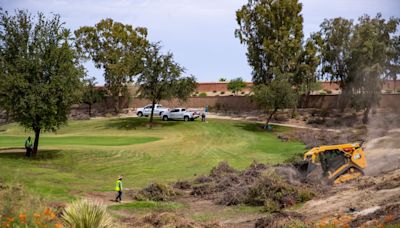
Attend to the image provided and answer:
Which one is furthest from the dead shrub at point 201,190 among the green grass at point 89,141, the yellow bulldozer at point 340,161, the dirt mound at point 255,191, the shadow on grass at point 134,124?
the shadow on grass at point 134,124

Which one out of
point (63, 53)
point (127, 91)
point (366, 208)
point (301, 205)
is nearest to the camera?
point (366, 208)

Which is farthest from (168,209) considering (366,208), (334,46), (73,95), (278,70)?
(334,46)

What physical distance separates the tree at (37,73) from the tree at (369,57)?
41.7 metres

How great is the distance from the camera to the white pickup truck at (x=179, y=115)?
67500 mm

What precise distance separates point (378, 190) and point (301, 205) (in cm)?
325

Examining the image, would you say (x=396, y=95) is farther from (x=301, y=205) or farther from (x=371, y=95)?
(x=301, y=205)

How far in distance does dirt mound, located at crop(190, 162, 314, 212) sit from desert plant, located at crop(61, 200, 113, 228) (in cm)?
1108

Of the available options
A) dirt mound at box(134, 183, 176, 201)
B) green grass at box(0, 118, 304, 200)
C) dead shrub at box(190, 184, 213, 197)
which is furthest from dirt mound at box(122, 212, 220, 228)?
dead shrub at box(190, 184, 213, 197)

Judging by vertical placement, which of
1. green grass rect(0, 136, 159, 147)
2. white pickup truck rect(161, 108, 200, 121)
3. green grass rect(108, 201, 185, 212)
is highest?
white pickup truck rect(161, 108, 200, 121)

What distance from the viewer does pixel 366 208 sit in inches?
695

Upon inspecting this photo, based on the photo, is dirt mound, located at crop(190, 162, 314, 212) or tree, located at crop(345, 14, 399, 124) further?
tree, located at crop(345, 14, 399, 124)

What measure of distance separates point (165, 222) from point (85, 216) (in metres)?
6.21

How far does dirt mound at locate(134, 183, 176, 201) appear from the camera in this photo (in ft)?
80.8

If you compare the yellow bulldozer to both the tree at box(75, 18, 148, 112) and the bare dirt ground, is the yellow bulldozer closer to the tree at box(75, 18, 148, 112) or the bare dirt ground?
the bare dirt ground
